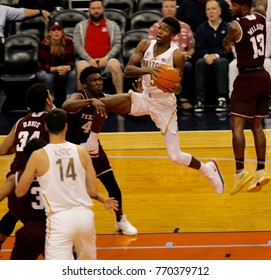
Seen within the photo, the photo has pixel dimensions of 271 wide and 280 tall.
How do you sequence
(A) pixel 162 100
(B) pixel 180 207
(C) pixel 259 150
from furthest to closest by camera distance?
(C) pixel 259 150 → (B) pixel 180 207 → (A) pixel 162 100

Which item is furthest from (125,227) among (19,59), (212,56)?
(19,59)

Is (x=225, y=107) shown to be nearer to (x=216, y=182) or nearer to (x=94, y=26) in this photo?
(x=94, y=26)

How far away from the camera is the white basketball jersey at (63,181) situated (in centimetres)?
675

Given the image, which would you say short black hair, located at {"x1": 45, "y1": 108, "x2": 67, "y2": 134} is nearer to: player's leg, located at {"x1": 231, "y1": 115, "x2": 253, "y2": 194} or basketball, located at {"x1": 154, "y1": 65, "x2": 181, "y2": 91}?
basketball, located at {"x1": 154, "y1": 65, "x2": 181, "y2": 91}

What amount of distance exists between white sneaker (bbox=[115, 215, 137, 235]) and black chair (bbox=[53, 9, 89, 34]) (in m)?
6.99

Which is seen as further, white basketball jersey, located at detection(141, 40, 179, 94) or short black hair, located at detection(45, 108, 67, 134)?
white basketball jersey, located at detection(141, 40, 179, 94)

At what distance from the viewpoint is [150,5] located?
1606 centimetres

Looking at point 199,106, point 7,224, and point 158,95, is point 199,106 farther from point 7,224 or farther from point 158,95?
point 7,224

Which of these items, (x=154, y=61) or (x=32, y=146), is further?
(x=154, y=61)

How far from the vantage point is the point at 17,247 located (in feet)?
23.1

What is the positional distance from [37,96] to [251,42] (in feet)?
9.90

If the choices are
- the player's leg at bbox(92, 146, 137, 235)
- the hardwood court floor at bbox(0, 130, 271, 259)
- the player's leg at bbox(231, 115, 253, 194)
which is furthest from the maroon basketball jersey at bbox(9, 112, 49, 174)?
the player's leg at bbox(231, 115, 253, 194)

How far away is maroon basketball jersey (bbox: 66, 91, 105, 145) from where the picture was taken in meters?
9.09
